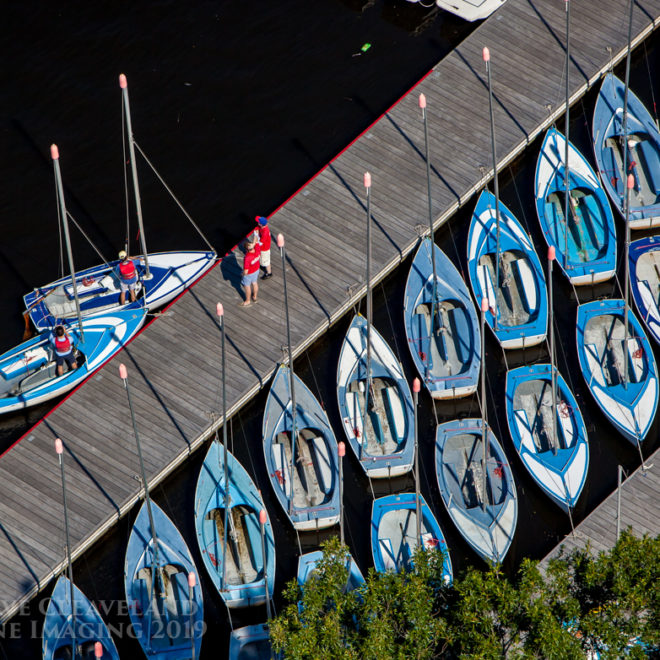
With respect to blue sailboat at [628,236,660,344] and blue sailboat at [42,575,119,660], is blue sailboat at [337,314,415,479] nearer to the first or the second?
blue sailboat at [628,236,660,344]

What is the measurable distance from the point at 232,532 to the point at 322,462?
379 centimetres

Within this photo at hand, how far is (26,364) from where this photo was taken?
48.4 m

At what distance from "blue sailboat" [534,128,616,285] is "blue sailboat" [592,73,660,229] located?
0.81 m

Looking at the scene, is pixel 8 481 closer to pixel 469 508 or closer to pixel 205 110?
pixel 469 508

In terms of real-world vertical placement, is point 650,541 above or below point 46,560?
below

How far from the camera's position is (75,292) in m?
46.7

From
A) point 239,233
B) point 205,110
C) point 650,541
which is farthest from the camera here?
point 205,110

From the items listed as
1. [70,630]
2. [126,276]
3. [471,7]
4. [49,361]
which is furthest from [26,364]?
[471,7]

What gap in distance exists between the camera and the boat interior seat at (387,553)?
4388cm

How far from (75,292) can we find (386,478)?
1190cm

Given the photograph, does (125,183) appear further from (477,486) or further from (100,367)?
(477,486)

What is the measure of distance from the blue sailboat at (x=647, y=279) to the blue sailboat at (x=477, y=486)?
288 inches

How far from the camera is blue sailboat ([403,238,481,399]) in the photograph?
47656 mm

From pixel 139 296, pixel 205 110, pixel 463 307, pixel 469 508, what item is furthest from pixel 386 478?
pixel 205 110
